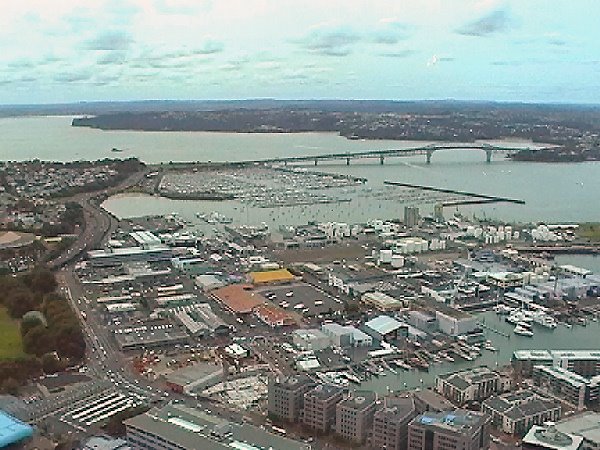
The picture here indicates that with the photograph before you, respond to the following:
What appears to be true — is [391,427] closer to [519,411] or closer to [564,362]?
[519,411]

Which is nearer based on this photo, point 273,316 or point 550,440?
point 550,440

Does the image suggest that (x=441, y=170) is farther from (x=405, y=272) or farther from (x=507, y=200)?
(x=405, y=272)

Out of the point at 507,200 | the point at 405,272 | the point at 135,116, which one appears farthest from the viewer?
the point at 135,116

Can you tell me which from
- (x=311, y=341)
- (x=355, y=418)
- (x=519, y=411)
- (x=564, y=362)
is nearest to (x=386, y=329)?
(x=311, y=341)

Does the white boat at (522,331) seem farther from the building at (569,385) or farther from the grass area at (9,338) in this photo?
the grass area at (9,338)

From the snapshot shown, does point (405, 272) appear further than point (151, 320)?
Yes

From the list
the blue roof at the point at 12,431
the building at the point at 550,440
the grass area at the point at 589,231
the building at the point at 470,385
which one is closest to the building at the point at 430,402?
the building at the point at 470,385

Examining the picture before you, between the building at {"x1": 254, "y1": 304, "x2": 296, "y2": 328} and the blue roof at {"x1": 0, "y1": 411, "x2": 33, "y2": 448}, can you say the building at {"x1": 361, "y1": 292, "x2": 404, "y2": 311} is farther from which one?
the blue roof at {"x1": 0, "y1": 411, "x2": 33, "y2": 448}

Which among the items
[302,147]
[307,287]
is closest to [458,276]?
[307,287]
